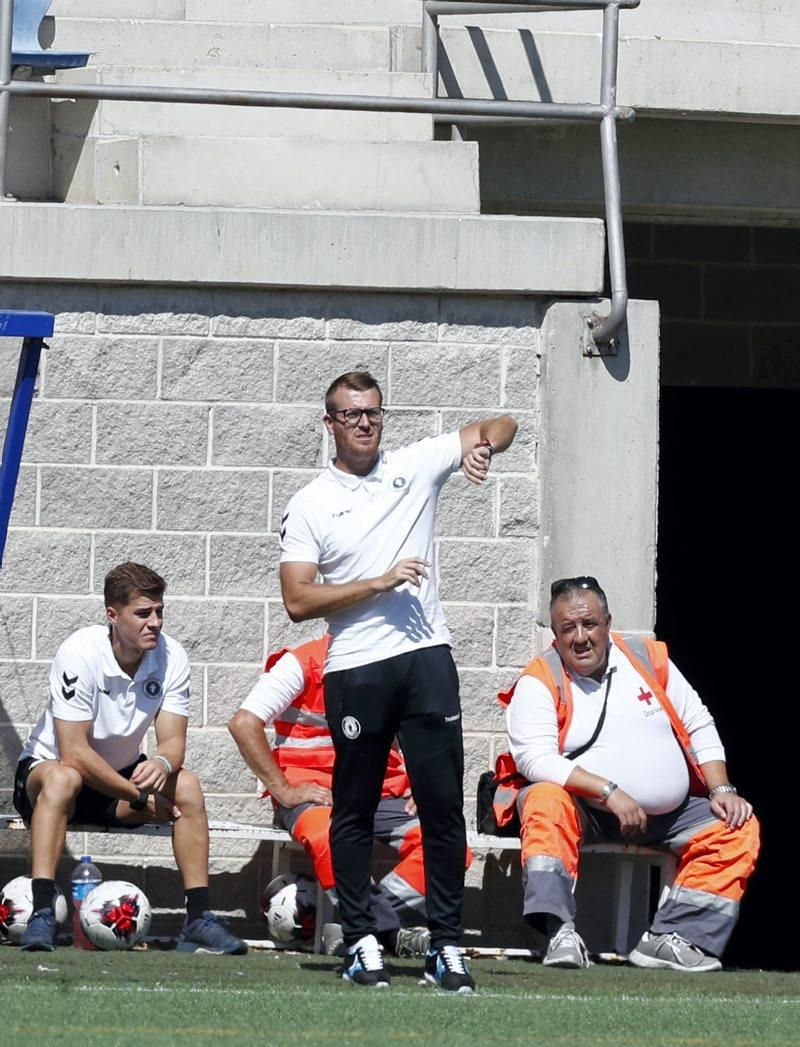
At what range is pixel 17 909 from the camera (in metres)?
6.91

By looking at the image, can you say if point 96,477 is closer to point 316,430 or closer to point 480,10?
point 316,430

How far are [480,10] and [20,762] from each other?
3.81m

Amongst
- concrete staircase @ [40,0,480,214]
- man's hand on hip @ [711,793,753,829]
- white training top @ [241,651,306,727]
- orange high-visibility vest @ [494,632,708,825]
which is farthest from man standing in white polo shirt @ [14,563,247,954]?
concrete staircase @ [40,0,480,214]

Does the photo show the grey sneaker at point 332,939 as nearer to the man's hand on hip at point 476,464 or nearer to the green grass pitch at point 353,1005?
the green grass pitch at point 353,1005

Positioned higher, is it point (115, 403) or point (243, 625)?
point (115, 403)

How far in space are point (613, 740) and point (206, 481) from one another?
6.05 feet

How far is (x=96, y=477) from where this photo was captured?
788 cm

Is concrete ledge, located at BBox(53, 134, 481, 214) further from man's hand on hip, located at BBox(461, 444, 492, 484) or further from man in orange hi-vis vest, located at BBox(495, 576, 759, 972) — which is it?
man's hand on hip, located at BBox(461, 444, 492, 484)

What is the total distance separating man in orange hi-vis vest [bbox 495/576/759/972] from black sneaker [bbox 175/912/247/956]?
99cm

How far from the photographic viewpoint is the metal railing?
7.77 m

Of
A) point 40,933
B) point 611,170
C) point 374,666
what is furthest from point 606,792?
point 611,170

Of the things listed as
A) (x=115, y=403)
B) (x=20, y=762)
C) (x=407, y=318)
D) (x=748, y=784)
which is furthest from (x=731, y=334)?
(x=20, y=762)

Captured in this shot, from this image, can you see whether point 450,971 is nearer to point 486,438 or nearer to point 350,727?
point 350,727

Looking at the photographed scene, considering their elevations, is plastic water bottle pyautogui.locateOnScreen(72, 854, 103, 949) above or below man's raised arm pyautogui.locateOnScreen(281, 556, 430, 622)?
below
